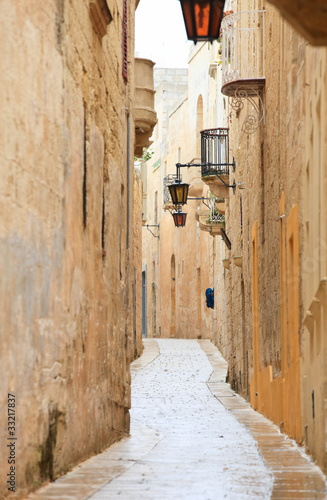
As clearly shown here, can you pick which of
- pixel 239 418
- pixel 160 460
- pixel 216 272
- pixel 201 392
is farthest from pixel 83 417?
pixel 216 272

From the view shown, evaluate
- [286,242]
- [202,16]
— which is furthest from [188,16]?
[286,242]

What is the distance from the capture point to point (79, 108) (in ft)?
26.0

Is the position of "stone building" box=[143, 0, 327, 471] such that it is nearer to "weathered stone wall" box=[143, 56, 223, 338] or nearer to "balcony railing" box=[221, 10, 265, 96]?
"balcony railing" box=[221, 10, 265, 96]

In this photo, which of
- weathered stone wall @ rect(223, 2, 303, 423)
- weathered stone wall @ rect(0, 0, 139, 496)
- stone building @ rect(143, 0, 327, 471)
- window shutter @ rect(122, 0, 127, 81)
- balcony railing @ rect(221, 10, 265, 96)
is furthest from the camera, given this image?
balcony railing @ rect(221, 10, 265, 96)

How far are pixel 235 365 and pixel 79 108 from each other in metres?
13.0

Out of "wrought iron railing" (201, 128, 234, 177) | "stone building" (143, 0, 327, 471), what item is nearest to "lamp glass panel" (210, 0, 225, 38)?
"stone building" (143, 0, 327, 471)

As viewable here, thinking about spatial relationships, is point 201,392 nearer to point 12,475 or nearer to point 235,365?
point 235,365

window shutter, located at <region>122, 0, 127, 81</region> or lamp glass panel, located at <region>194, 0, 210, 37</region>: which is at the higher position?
window shutter, located at <region>122, 0, 127, 81</region>

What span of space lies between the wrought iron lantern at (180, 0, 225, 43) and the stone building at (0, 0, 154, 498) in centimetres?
107

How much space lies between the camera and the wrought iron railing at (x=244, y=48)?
14.3 meters

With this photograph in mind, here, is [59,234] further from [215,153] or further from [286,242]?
[215,153]

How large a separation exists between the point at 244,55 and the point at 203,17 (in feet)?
27.9

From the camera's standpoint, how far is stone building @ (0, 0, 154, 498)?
18.4ft

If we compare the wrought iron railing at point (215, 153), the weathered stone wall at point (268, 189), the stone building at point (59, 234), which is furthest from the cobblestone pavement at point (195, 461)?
the wrought iron railing at point (215, 153)
